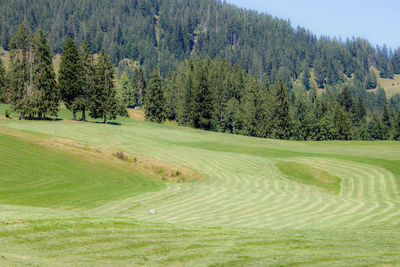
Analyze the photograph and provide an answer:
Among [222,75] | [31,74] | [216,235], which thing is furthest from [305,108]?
[216,235]

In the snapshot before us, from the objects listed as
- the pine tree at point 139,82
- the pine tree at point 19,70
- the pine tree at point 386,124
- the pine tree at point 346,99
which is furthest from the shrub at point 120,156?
the pine tree at point 139,82

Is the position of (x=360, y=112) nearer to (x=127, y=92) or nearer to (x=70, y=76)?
(x=127, y=92)

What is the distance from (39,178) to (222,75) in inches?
4536

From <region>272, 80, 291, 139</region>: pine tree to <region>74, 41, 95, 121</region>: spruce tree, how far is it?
56.8 metres

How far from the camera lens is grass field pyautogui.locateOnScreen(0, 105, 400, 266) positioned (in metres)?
11.6

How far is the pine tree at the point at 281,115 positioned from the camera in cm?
11325

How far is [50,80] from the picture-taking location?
72.0 meters

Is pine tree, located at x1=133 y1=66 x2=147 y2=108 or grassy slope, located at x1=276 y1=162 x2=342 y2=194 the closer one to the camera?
grassy slope, located at x1=276 y1=162 x2=342 y2=194

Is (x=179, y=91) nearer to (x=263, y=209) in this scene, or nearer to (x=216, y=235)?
(x=263, y=209)

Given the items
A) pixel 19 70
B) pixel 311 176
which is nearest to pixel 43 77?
pixel 19 70

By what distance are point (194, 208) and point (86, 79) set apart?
61.5 metres

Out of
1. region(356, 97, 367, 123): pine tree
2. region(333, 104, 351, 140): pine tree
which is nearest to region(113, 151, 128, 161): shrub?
region(333, 104, 351, 140): pine tree

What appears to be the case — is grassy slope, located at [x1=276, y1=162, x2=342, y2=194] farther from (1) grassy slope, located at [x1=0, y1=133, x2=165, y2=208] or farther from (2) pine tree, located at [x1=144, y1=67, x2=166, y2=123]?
(2) pine tree, located at [x1=144, y1=67, x2=166, y2=123]

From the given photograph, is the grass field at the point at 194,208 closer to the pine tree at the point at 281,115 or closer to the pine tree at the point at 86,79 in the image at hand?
the pine tree at the point at 86,79
